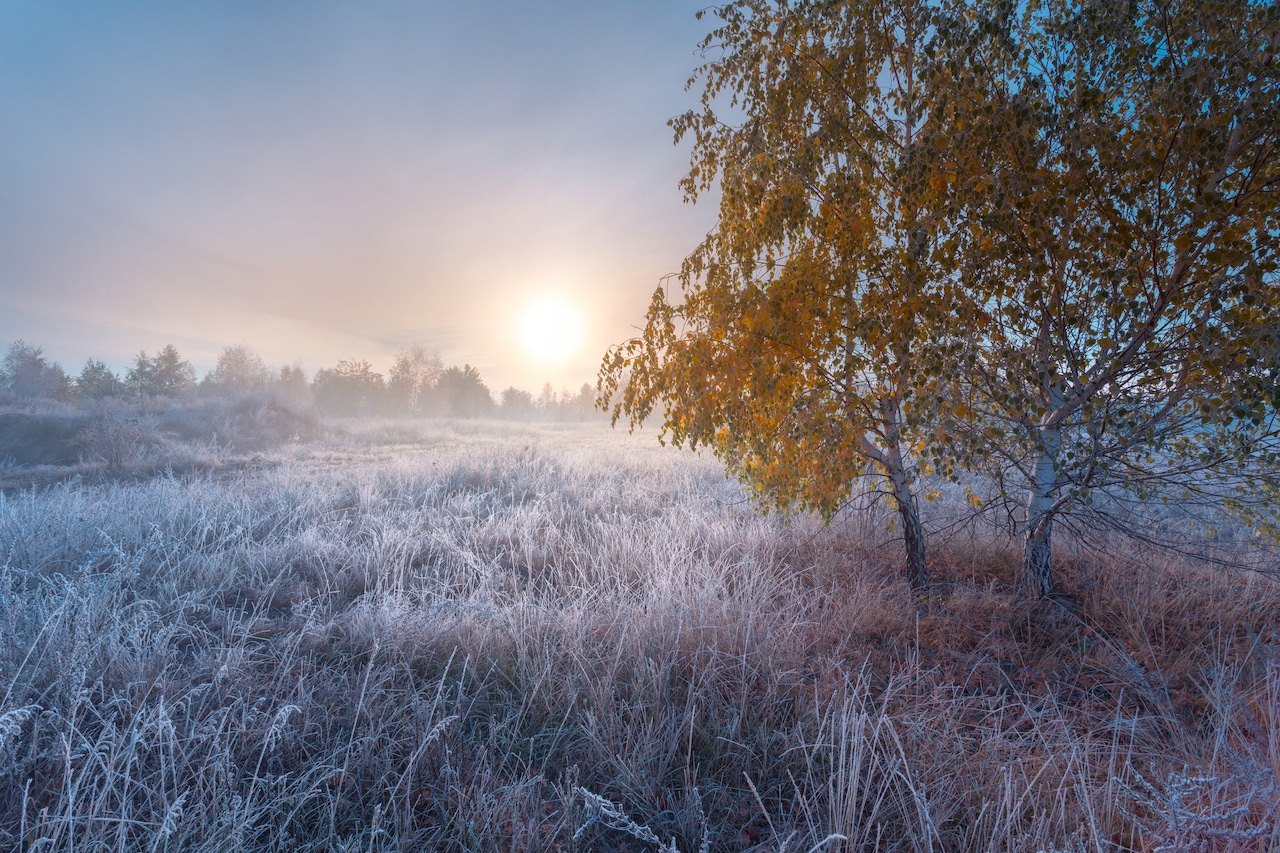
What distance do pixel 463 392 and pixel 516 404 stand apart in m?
12.2

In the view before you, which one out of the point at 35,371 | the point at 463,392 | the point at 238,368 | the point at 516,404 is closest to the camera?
the point at 35,371

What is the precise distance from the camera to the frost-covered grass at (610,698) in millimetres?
1850

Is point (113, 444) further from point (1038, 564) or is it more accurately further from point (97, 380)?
point (97, 380)

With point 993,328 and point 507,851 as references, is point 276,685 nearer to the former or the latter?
point 507,851

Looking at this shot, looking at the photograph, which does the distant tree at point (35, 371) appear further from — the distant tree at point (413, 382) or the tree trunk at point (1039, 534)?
the tree trunk at point (1039, 534)

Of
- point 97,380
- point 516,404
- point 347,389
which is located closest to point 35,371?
point 97,380

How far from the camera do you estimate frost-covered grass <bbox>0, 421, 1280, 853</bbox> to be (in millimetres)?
1850

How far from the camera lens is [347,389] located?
4631cm

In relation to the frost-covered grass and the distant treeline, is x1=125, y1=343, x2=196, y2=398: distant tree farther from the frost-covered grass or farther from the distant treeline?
the frost-covered grass

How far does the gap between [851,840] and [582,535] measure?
14.3 ft

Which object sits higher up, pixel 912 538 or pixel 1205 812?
pixel 912 538

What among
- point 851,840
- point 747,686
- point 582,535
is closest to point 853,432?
point 747,686

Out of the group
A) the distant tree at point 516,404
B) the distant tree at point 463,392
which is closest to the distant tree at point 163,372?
the distant tree at point 463,392

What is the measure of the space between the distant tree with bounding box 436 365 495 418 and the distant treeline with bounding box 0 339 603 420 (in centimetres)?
10
